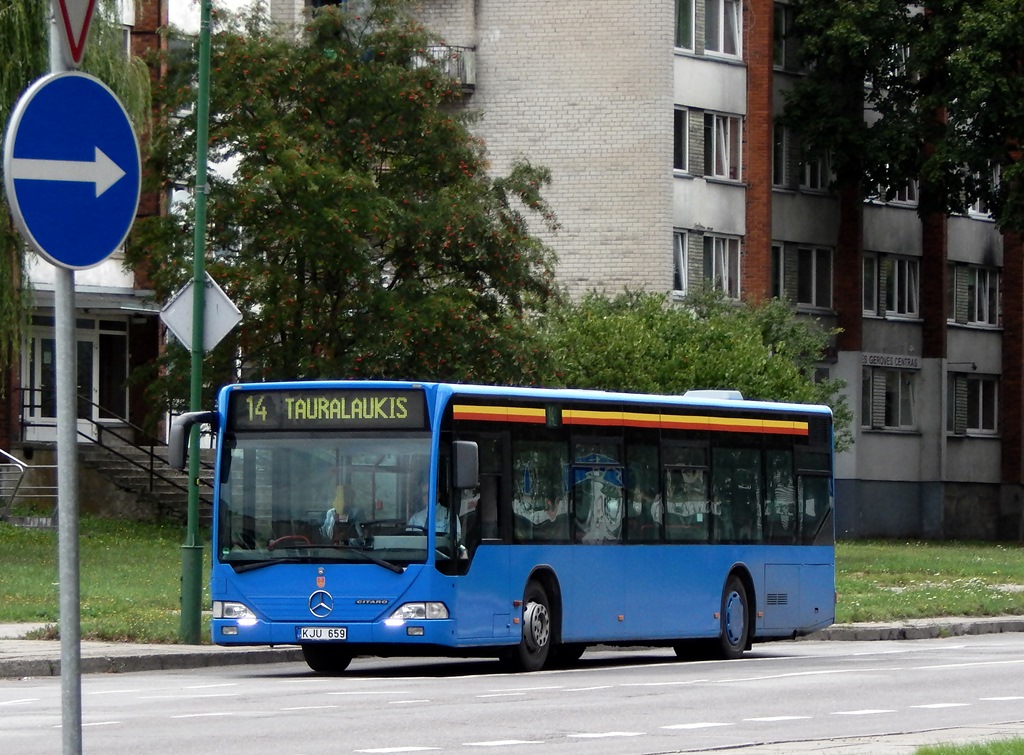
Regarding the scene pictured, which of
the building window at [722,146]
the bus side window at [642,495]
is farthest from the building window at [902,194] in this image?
the bus side window at [642,495]

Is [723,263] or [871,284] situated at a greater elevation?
[723,263]

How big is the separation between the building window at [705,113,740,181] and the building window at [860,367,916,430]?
823cm

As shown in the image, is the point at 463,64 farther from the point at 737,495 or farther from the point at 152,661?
the point at 152,661

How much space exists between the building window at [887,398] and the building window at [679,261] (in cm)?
874

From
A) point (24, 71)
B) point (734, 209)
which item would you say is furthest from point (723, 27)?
point (24, 71)

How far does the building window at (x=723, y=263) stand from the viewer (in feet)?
176

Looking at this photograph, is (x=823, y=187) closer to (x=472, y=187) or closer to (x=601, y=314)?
(x=601, y=314)

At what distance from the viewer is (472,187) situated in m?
37.6

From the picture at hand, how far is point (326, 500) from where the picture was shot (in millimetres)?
19250

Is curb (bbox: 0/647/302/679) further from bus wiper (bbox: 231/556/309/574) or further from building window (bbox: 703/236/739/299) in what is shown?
building window (bbox: 703/236/739/299)

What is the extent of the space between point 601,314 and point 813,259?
1567 centimetres

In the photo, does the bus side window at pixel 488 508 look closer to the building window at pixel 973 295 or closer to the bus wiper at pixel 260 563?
the bus wiper at pixel 260 563

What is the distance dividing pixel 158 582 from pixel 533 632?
11.2m

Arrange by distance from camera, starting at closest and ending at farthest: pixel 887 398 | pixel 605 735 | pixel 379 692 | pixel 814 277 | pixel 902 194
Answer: pixel 605 735
pixel 379 692
pixel 814 277
pixel 902 194
pixel 887 398
